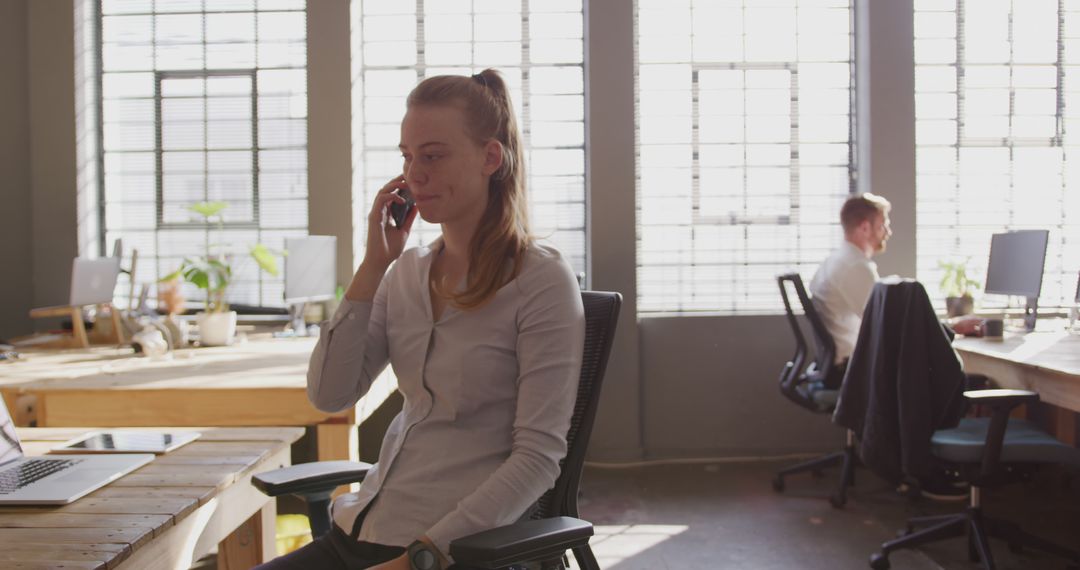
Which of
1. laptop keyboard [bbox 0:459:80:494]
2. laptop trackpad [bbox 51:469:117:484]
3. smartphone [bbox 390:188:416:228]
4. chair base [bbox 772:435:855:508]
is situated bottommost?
chair base [bbox 772:435:855:508]

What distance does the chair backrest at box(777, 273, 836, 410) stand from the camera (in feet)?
12.4

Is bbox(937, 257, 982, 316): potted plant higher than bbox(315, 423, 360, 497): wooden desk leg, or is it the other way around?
bbox(937, 257, 982, 316): potted plant

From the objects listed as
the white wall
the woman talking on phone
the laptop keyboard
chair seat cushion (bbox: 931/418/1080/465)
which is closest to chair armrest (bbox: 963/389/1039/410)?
chair seat cushion (bbox: 931/418/1080/465)

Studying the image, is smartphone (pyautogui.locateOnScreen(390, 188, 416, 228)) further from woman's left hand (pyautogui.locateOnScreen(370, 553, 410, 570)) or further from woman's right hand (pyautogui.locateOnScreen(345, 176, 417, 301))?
woman's left hand (pyautogui.locateOnScreen(370, 553, 410, 570))

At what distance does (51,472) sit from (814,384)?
3.35 m

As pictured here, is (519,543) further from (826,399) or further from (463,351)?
(826,399)

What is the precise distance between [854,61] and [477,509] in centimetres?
433

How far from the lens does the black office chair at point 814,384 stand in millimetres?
3752

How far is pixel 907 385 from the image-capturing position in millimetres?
2691

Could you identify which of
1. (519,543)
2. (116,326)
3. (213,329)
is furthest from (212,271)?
(519,543)

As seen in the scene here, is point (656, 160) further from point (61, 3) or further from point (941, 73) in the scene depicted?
point (61, 3)

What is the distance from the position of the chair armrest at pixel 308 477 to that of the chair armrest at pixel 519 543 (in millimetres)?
489

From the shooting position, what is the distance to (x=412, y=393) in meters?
1.42

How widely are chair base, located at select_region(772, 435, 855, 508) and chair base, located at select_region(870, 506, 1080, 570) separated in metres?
0.64
